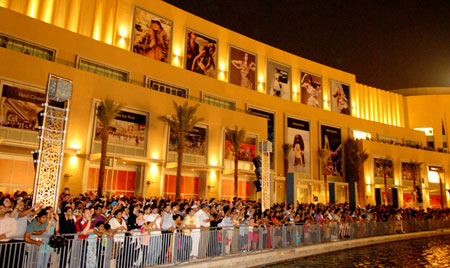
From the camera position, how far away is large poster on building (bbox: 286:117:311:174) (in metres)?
42.2

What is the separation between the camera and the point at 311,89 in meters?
47.8

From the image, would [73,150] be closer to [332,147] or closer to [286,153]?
[286,153]

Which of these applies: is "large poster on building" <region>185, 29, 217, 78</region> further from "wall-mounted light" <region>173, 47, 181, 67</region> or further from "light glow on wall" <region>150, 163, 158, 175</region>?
"light glow on wall" <region>150, 163, 158, 175</region>

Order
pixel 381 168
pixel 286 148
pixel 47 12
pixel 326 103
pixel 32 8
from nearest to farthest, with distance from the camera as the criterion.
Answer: pixel 32 8 → pixel 47 12 → pixel 286 148 → pixel 381 168 → pixel 326 103

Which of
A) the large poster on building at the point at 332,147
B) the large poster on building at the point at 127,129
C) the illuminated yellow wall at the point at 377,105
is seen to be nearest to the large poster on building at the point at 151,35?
the large poster on building at the point at 127,129

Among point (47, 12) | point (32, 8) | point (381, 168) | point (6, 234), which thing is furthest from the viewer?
point (381, 168)

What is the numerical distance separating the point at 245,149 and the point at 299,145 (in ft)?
36.5

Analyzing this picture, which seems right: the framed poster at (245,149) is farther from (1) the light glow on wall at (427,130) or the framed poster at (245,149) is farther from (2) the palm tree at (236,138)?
(1) the light glow on wall at (427,130)

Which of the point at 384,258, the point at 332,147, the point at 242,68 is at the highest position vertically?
the point at 242,68

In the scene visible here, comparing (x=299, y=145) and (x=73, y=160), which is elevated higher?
(x=299, y=145)

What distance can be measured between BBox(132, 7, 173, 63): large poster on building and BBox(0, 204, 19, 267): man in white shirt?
27.3 metres

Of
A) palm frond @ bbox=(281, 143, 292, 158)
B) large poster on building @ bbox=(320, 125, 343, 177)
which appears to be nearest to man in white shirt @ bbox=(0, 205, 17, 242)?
palm frond @ bbox=(281, 143, 292, 158)

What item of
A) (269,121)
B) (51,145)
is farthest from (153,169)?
(51,145)

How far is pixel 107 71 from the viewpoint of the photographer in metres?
30.3
